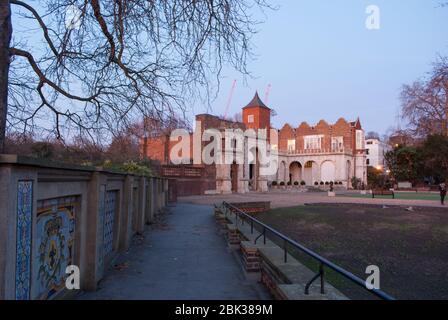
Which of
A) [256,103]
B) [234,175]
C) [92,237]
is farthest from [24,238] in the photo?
[256,103]

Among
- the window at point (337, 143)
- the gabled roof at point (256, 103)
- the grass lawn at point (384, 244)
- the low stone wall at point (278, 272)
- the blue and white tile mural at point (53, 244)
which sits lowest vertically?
the grass lawn at point (384, 244)

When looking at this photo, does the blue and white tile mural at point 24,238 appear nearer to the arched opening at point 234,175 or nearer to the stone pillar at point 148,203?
the stone pillar at point 148,203

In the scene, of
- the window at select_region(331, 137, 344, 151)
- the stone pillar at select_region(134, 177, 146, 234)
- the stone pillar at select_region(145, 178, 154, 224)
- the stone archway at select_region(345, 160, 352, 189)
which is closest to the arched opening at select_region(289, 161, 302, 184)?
the window at select_region(331, 137, 344, 151)

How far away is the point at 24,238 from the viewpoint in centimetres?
348

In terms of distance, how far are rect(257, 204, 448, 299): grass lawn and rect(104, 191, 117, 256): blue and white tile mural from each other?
4690mm

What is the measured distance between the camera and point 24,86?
8.98 m

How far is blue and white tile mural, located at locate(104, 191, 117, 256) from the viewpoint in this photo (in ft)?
25.9

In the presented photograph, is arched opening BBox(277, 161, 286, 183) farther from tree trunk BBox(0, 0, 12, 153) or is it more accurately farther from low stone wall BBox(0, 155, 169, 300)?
tree trunk BBox(0, 0, 12, 153)

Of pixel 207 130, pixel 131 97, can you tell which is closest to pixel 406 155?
pixel 207 130

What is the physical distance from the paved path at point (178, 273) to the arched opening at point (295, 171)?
209ft

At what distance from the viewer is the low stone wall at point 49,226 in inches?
123

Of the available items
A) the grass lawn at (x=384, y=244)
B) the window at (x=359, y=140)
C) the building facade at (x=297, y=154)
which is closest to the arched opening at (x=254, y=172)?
the building facade at (x=297, y=154)

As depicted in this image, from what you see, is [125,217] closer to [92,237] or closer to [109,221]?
[109,221]
